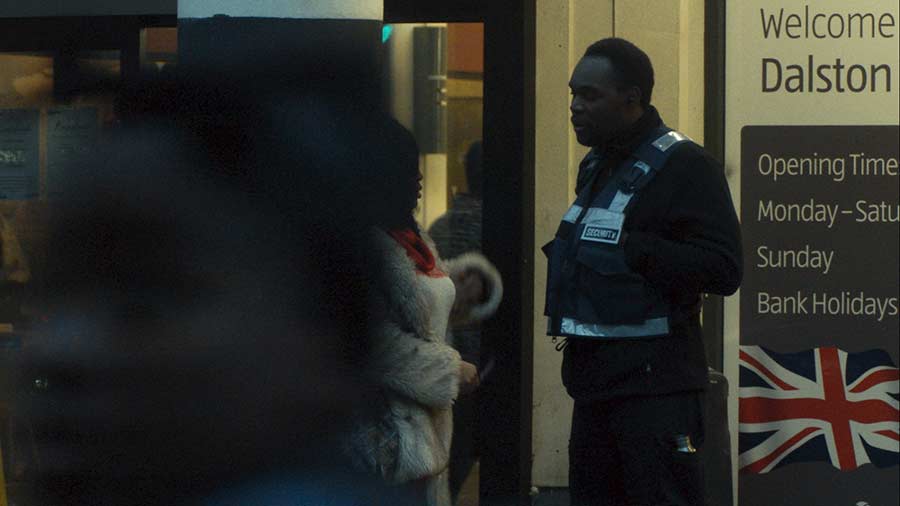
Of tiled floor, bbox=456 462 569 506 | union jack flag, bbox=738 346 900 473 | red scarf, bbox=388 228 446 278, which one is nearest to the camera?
red scarf, bbox=388 228 446 278

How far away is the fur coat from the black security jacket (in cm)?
53

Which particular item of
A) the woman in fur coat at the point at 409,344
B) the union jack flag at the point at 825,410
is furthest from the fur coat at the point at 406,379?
the union jack flag at the point at 825,410

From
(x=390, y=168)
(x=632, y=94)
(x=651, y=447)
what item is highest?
(x=632, y=94)

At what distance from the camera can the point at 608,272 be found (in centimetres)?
387

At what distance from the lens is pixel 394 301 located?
2680 mm

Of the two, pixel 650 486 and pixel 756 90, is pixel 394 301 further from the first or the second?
pixel 756 90

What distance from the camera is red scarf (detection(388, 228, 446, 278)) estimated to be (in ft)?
9.26

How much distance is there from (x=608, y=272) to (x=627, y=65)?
0.59 meters

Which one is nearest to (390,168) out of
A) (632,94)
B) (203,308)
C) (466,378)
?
(203,308)

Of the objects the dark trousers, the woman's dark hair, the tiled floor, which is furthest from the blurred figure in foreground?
the tiled floor

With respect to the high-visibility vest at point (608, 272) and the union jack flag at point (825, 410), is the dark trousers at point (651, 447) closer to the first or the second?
the high-visibility vest at point (608, 272)

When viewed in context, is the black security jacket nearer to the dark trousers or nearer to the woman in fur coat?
the dark trousers

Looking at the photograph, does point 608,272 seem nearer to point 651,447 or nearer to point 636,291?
point 636,291

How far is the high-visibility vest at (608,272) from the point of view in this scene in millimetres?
3830
